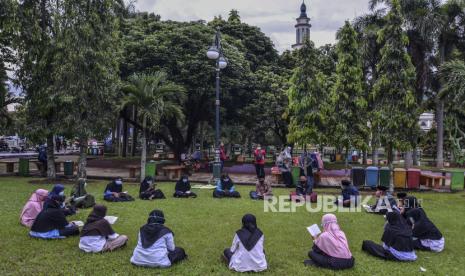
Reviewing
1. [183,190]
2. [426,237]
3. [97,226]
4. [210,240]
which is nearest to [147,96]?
[183,190]

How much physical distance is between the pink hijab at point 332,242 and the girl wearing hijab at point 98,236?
12.9 feet

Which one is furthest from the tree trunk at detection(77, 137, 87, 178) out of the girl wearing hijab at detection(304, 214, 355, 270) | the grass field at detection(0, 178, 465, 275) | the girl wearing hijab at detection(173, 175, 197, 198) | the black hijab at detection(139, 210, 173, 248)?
the girl wearing hijab at detection(304, 214, 355, 270)

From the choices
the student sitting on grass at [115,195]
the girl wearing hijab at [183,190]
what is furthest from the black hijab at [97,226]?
the girl wearing hijab at [183,190]

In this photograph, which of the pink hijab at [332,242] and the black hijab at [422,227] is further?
the black hijab at [422,227]

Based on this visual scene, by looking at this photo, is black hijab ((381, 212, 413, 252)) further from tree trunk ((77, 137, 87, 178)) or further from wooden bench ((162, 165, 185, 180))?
wooden bench ((162, 165, 185, 180))

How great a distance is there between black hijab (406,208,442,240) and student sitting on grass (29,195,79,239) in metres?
7.31

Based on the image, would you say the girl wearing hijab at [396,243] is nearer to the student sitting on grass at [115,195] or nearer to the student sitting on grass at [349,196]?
the student sitting on grass at [349,196]

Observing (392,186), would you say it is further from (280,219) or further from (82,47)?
(82,47)

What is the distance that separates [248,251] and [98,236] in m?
2.96

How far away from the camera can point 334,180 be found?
21297 millimetres

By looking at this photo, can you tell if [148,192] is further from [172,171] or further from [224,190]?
[172,171]

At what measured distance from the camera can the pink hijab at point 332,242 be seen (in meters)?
7.50

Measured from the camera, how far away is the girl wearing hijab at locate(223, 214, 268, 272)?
721 cm

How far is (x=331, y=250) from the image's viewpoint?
754 cm
